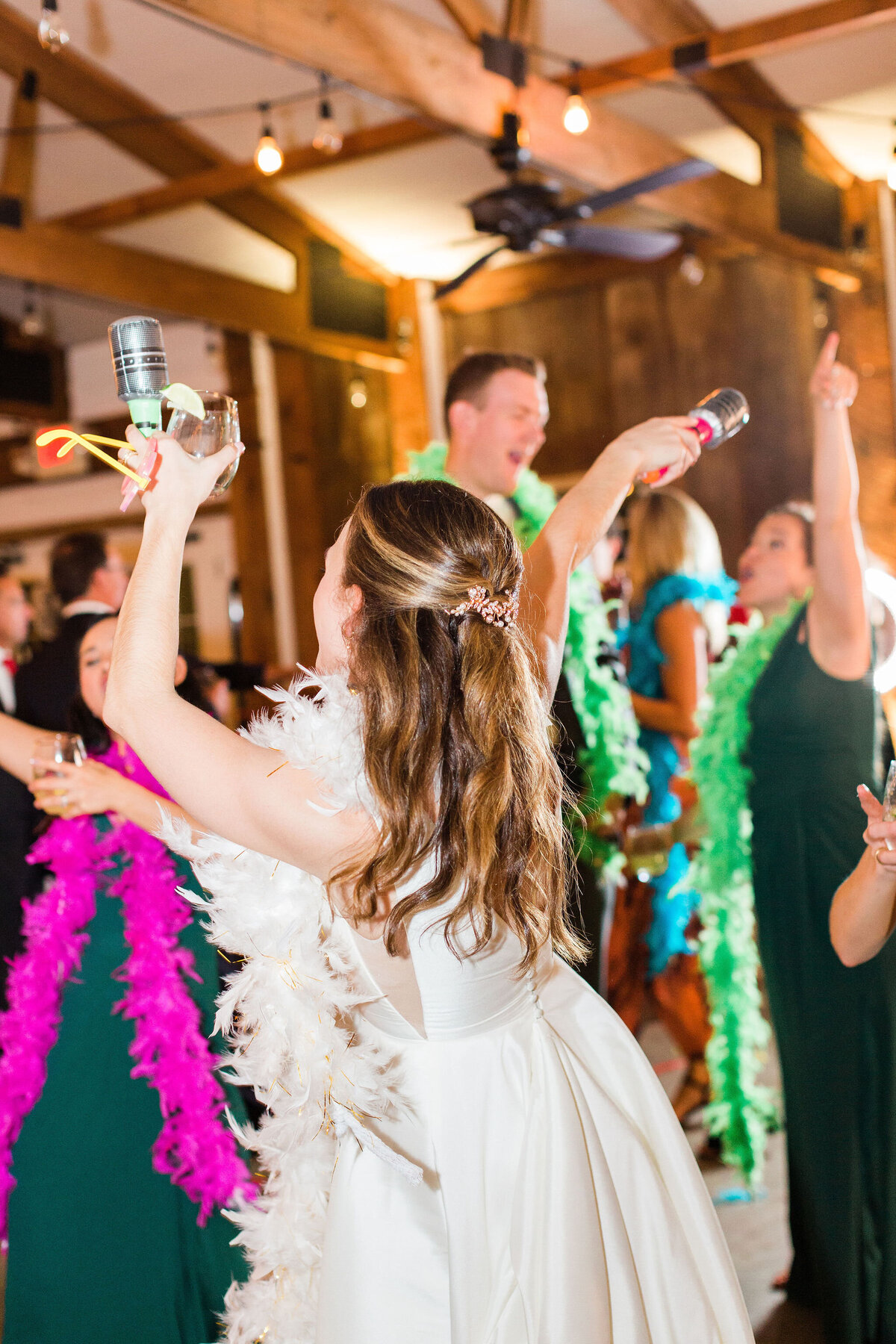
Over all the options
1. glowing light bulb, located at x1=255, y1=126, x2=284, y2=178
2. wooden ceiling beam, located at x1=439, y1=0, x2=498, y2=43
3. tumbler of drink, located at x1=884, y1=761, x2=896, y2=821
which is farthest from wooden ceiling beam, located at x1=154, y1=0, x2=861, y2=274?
tumbler of drink, located at x1=884, y1=761, x2=896, y2=821

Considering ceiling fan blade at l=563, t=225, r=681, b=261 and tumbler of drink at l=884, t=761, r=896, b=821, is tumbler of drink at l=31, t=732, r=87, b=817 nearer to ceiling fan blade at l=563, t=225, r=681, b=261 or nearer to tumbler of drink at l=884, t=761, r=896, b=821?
tumbler of drink at l=884, t=761, r=896, b=821

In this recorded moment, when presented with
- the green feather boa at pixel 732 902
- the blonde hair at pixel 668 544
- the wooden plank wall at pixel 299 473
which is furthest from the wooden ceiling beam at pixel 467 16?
the green feather boa at pixel 732 902

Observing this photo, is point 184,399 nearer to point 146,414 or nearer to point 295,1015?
point 146,414

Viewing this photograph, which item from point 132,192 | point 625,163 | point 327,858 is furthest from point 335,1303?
point 132,192

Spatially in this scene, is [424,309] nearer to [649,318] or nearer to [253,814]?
[649,318]

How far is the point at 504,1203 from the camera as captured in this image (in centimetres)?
116

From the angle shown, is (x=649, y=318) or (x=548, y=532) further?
(x=649, y=318)

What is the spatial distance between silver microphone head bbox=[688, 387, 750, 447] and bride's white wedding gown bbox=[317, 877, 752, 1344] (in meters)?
0.86

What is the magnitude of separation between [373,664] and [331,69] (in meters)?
3.28

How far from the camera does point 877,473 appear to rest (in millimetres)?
6152

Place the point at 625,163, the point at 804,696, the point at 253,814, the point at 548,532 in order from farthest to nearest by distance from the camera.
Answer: the point at 625,163 < the point at 804,696 < the point at 548,532 < the point at 253,814

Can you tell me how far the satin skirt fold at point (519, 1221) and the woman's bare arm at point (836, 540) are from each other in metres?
1.06

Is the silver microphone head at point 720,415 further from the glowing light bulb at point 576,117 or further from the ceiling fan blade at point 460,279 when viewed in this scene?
the glowing light bulb at point 576,117

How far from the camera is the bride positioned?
1111 mm
